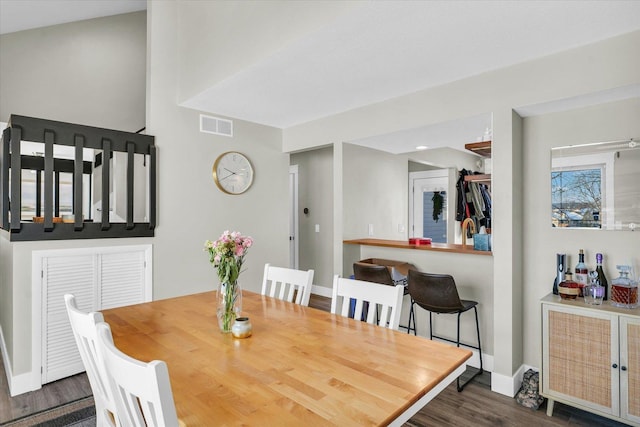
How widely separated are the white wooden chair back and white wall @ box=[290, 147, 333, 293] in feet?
14.7

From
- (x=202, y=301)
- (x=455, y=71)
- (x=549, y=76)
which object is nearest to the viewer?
(x=202, y=301)

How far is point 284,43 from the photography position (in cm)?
234

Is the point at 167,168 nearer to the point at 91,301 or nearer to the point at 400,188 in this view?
the point at 91,301

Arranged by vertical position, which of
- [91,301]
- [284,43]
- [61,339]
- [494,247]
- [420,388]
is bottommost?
[61,339]

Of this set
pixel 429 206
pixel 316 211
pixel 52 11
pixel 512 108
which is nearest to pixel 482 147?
pixel 512 108

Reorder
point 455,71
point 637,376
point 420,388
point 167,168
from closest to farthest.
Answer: point 420,388
point 637,376
point 455,71
point 167,168

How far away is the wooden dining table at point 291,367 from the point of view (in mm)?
993

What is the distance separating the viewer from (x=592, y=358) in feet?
7.22

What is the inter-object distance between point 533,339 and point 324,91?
8.75 ft

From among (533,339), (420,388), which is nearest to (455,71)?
(533,339)

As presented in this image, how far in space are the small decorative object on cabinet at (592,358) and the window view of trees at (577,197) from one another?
59 centimetres

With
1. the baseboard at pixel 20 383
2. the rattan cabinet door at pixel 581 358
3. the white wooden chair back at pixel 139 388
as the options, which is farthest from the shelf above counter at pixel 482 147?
the baseboard at pixel 20 383

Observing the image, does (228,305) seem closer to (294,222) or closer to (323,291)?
(323,291)

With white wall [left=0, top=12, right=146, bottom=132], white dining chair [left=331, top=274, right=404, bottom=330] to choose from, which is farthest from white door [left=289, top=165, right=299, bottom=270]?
white dining chair [left=331, top=274, right=404, bottom=330]
